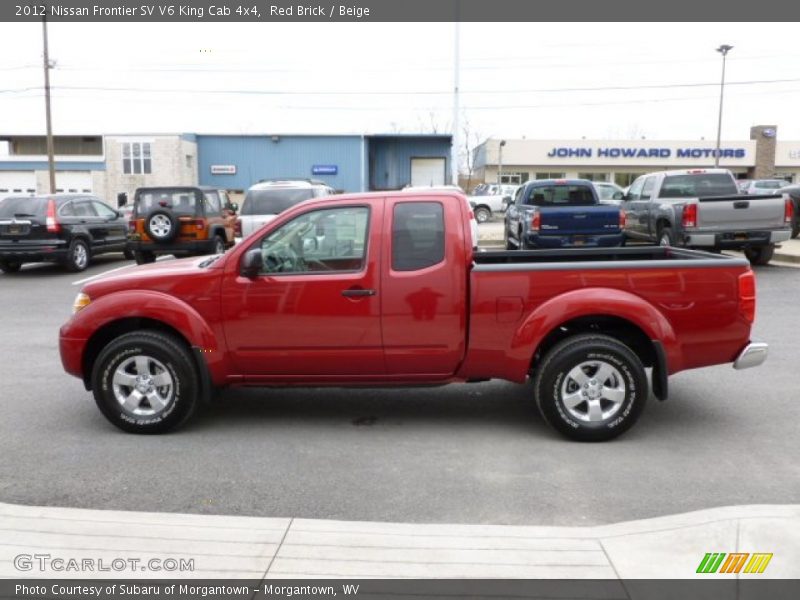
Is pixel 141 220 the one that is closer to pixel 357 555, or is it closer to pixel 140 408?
pixel 140 408

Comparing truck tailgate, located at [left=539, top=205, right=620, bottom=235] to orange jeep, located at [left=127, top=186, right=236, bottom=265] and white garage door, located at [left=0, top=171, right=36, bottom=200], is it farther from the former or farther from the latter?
white garage door, located at [left=0, top=171, right=36, bottom=200]

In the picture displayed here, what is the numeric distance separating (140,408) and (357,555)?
2.67 m

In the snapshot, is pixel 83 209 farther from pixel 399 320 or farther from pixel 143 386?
pixel 399 320

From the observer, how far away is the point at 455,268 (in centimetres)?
542

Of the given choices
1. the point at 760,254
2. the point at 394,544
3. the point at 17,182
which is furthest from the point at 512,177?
the point at 394,544

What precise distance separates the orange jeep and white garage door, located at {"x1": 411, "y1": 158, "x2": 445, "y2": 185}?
2604cm

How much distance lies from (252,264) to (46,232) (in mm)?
12383

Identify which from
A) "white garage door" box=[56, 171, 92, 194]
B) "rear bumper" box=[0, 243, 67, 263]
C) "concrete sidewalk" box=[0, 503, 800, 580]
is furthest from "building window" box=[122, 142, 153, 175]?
"concrete sidewalk" box=[0, 503, 800, 580]

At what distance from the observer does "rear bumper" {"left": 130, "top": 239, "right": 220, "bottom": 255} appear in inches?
626

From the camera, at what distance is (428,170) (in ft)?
139

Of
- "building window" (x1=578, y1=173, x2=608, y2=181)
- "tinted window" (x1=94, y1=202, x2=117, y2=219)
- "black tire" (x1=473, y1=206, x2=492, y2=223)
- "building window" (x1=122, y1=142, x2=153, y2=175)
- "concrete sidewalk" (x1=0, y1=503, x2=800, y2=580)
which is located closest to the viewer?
"concrete sidewalk" (x1=0, y1=503, x2=800, y2=580)

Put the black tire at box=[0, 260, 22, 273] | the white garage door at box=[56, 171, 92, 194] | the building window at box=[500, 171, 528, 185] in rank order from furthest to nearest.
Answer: the building window at box=[500, 171, 528, 185] < the white garage door at box=[56, 171, 92, 194] < the black tire at box=[0, 260, 22, 273]
